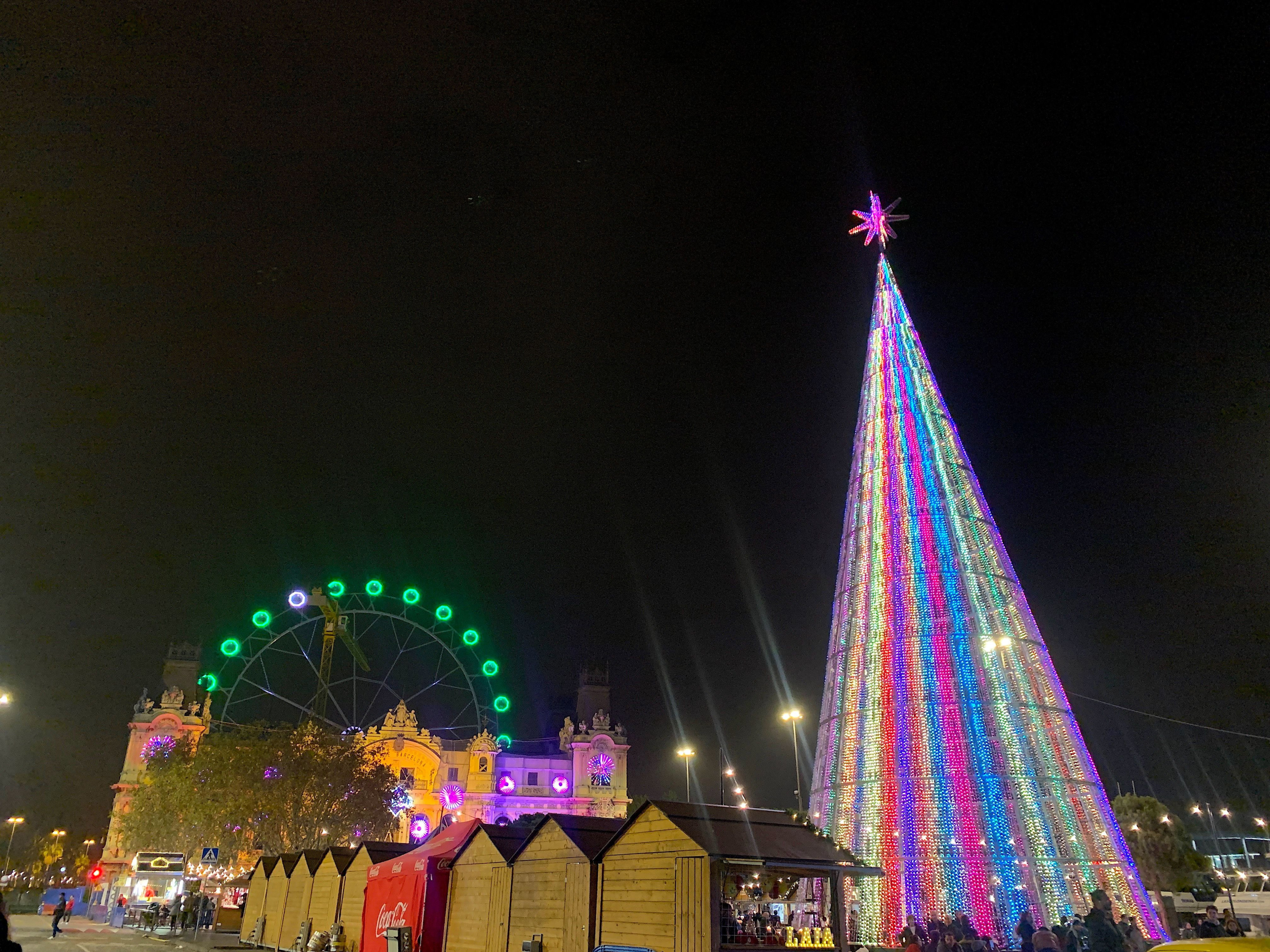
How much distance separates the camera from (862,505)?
69.6 feet

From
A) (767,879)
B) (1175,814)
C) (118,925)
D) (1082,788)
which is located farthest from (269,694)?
(1175,814)

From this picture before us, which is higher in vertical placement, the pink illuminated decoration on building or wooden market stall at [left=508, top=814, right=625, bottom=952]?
the pink illuminated decoration on building

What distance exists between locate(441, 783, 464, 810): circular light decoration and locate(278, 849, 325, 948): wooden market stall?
60030 millimetres

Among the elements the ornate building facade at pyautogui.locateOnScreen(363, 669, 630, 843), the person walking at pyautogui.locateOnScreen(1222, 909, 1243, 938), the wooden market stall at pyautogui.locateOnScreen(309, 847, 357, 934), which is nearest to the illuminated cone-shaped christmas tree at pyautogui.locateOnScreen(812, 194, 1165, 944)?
the person walking at pyautogui.locateOnScreen(1222, 909, 1243, 938)

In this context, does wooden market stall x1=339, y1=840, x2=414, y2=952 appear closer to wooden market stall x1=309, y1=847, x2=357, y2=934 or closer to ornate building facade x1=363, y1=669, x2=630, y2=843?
wooden market stall x1=309, y1=847, x2=357, y2=934

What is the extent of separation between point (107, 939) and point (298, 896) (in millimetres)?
11291

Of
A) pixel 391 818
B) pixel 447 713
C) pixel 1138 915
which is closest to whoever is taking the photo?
pixel 1138 915

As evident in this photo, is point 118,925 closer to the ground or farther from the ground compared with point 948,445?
closer to the ground

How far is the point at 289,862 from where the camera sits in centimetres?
3125

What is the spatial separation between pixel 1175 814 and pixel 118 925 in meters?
85.3

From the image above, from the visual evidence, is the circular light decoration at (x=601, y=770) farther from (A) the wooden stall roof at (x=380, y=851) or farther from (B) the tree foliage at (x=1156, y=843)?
(A) the wooden stall roof at (x=380, y=851)

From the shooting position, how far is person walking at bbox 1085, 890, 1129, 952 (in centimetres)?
1512

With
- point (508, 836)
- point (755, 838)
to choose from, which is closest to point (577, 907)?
point (508, 836)

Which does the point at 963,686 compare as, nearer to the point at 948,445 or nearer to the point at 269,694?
the point at 948,445
